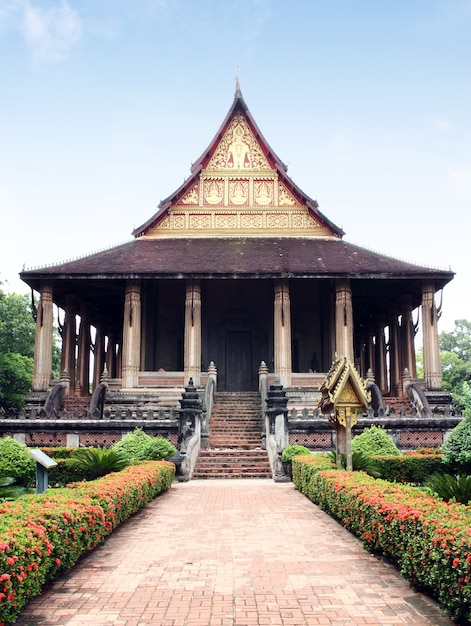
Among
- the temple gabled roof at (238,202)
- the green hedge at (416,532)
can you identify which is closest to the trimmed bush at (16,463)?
the green hedge at (416,532)

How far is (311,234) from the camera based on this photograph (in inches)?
1086

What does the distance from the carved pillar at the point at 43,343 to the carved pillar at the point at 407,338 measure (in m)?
14.3

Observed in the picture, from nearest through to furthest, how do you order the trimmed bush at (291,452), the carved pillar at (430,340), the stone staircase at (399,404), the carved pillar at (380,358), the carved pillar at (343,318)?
1. the trimmed bush at (291,452)
2. the stone staircase at (399,404)
3. the carved pillar at (430,340)
4. the carved pillar at (343,318)
5. the carved pillar at (380,358)

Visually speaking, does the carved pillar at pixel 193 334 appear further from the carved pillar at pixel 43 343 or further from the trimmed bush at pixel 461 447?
the trimmed bush at pixel 461 447

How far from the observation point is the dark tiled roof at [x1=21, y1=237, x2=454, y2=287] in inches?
929

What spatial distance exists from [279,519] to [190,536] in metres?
1.81

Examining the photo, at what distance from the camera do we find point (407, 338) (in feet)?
89.5

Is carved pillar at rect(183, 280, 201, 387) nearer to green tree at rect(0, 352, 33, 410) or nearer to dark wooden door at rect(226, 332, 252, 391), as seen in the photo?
dark wooden door at rect(226, 332, 252, 391)

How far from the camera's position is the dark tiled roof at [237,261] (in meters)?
23.6

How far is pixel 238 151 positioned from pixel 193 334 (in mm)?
9624

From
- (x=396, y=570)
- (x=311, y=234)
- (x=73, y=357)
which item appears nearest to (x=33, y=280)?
(x=73, y=357)

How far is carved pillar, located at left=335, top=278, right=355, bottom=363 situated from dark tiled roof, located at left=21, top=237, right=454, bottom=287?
0.80 meters

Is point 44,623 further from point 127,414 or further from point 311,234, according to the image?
point 311,234

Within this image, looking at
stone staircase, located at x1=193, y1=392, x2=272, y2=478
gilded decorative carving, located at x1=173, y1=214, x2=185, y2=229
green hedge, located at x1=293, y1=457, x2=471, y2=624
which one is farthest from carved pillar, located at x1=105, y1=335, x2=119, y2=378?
green hedge, located at x1=293, y1=457, x2=471, y2=624
